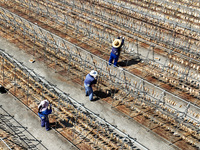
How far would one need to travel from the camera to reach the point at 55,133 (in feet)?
37.3

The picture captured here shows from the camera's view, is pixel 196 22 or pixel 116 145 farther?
pixel 196 22

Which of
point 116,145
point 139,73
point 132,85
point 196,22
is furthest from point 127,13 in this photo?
point 116,145

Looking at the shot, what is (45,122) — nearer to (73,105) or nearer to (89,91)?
(73,105)

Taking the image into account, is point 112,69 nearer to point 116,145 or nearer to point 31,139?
point 116,145

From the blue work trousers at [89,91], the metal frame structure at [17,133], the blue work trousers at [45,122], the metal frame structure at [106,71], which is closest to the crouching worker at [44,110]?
the blue work trousers at [45,122]

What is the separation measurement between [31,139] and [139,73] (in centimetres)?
798

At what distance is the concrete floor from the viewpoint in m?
11.1

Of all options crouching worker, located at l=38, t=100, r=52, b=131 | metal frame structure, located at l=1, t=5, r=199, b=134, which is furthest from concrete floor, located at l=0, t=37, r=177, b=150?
metal frame structure, located at l=1, t=5, r=199, b=134

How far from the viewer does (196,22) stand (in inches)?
810

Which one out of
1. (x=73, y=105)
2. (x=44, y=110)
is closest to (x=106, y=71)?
(x=73, y=105)

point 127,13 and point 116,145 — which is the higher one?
point 127,13

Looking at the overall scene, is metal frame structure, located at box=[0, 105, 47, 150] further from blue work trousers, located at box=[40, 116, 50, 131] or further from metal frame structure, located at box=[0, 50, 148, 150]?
metal frame structure, located at box=[0, 50, 148, 150]

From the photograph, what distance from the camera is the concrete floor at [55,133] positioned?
11062 mm

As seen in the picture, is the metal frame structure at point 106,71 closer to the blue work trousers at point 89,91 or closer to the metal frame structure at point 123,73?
the metal frame structure at point 123,73
